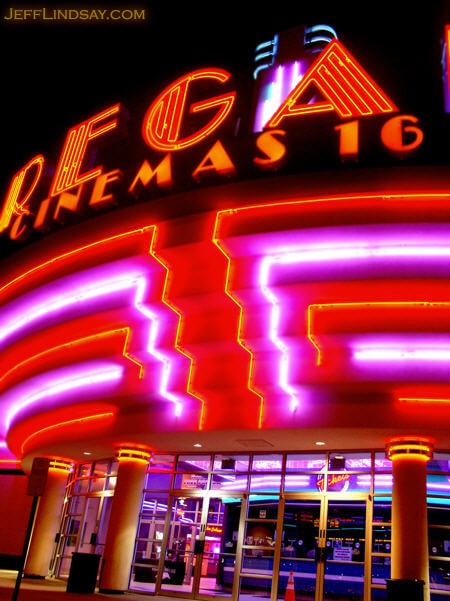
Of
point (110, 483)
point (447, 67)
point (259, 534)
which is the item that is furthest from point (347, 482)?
point (447, 67)

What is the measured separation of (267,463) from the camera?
1664cm

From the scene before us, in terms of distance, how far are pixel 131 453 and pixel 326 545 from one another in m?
6.01

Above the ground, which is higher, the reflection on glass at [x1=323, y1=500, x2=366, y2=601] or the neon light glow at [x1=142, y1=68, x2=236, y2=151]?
the neon light glow at [x1=142, y1=68, x2=236, y2=151]

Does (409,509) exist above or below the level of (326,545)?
above

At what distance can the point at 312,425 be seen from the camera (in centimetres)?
1316

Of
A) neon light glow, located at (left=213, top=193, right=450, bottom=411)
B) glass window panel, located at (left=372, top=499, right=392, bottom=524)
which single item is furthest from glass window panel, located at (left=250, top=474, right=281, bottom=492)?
neon light glow, located at (left=213, top=193, right=450, bottom=411)

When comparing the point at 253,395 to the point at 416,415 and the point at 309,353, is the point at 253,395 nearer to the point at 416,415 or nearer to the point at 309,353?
the point at 309,353

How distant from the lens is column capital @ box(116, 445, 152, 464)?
16891 millimetres

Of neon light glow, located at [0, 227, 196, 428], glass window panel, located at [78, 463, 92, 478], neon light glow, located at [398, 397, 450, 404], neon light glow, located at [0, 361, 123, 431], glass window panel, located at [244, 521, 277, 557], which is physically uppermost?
neon light glow, located at [0, 227, 196, 428]

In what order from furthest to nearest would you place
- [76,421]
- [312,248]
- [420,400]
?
[76,421], [420,400], [312,248]

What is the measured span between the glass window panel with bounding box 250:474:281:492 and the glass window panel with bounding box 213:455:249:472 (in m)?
0.55

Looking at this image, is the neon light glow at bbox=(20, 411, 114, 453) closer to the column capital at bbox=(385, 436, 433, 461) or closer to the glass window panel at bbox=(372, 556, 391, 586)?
the column capital at bbox=(385, 436, 433, 461)

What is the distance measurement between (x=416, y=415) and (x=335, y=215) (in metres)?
→ 4.72

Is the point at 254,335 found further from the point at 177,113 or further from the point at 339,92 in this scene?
the point at 177,113
